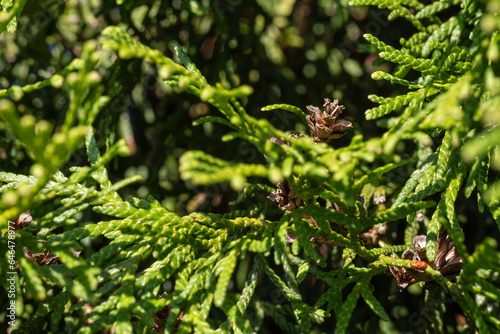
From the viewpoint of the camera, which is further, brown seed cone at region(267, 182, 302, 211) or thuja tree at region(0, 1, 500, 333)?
brown seed cone at region(267, 182, 302, 211)

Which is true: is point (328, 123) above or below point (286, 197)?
above

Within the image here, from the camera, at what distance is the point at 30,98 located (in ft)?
6.23

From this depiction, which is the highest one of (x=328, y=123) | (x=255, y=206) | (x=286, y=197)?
(x=328, y=123)

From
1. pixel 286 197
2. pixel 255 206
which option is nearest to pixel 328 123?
pixel 286 197

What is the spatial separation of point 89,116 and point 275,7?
1.54 m

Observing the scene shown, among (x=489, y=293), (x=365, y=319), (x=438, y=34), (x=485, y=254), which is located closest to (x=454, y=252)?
(x=489, y=293)

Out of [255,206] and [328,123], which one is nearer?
[328,123]

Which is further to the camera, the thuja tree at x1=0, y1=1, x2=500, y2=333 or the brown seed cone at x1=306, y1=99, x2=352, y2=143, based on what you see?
the brown seed cone at x1=306, y1=99, x2=352, y2=143

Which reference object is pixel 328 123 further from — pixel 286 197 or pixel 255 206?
pixel 255 206

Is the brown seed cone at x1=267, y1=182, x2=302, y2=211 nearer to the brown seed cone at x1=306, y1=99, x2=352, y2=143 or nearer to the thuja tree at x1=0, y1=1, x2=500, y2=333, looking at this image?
the thuja tree at x1=0, y1=1, x2=500, y2=333

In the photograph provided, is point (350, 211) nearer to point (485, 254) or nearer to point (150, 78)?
point (485, 254)

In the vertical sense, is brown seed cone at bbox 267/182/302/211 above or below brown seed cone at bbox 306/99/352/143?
below

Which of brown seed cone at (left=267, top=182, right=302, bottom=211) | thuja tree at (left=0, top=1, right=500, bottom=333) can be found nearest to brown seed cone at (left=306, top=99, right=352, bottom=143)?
thuja tree at (left=0, top=1, right=500, bottom=333)

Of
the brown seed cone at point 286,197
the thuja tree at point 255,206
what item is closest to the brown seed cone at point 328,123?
the thuja tree at point 255,206
